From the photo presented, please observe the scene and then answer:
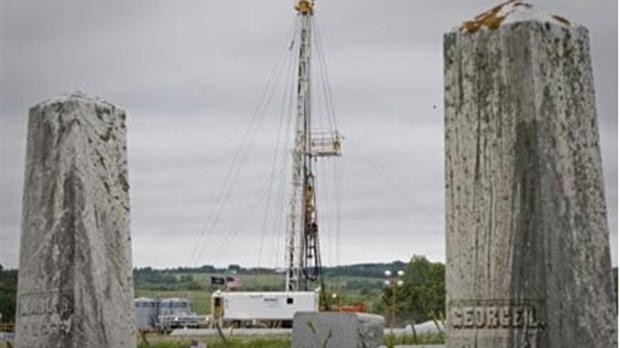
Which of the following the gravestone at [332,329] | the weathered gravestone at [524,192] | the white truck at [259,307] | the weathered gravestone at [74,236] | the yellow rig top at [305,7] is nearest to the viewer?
the weathered gravestone at [524,192]

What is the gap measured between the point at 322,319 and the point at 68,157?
7201 mm

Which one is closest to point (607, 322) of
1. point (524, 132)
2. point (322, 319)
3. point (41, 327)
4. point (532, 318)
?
point (532, 318)

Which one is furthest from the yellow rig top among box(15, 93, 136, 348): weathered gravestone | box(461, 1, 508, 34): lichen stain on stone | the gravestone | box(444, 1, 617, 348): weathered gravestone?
box(444, 1, 617, 348): weathered gravestone

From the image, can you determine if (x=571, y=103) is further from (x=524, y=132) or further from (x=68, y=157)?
(x=68, y=157)

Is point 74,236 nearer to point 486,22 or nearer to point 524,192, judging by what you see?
point 486,22

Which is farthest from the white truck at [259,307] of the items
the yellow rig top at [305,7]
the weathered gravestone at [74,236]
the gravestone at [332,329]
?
the weathered gravestone at [74,236]

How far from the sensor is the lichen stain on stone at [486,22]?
529 centimetres

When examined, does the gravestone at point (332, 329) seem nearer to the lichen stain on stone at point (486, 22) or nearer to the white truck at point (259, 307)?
the lichen stain on stone at point (486, 22)

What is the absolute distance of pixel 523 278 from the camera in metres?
5.11

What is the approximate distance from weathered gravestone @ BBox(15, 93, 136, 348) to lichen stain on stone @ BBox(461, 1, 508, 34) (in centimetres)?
413

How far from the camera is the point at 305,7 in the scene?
2164 inches

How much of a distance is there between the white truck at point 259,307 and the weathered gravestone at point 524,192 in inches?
1521

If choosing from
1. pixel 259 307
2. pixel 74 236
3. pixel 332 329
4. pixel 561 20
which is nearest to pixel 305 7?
pixel 259 307

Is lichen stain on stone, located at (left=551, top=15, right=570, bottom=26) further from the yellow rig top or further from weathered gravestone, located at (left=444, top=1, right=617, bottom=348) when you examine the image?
the yellow rig top
